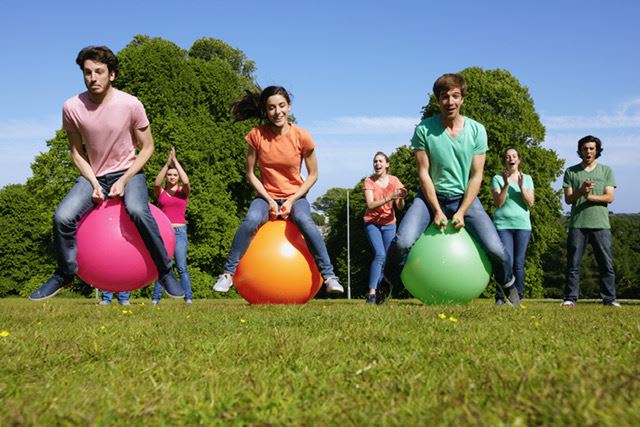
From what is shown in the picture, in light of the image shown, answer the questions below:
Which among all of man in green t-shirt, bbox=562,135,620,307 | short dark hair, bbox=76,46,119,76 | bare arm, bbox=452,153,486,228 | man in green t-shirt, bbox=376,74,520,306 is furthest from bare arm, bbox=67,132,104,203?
man in green t-shirt, bbox=562,135,620,307

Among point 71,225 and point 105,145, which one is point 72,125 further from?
point 71,225

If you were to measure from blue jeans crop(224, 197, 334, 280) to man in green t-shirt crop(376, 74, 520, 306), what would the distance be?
842mm

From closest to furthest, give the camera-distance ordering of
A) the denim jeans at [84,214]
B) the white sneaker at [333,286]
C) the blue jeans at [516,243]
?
the denim jeans at [84,214], the white sneaker at [333,286], the blue jeans at [516,243]

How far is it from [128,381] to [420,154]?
5685 millimetres

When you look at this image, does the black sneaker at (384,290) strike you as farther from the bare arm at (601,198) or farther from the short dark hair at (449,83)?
the bare arm at (601,198)

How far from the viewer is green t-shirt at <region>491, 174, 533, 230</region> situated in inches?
407

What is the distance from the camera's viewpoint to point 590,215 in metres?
9.88

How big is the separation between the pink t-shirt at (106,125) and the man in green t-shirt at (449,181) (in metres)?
3.35

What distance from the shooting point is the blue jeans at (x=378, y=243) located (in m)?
10.7

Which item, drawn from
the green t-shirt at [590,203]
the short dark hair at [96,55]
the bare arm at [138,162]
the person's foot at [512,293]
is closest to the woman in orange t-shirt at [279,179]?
the bare arm at [138,162]

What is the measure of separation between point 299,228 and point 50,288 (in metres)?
3.01

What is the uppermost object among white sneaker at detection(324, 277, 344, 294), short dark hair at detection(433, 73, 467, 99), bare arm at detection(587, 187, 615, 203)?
short dark hair at detection(433, 73, 467, 99)

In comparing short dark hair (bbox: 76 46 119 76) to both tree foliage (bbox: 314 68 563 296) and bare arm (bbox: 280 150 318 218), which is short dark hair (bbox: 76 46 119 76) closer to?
bare arm (bbox: 280 150 318 218)

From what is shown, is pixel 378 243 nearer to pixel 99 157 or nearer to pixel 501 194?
pixel 501 194
